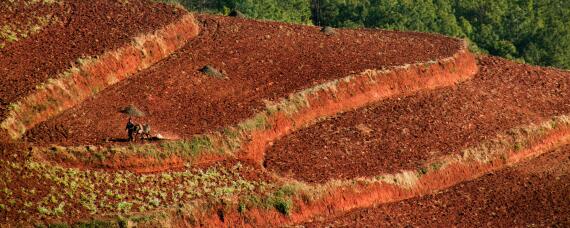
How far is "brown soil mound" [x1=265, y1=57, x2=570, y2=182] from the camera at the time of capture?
185ft

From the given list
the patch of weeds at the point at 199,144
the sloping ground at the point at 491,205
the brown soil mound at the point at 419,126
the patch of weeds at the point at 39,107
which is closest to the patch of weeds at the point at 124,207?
the patch of weeds at the point at 199,144

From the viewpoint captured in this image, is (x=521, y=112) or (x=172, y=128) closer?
(x=172, y=128)

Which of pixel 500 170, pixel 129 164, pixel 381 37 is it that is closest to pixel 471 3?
pixel 381 37

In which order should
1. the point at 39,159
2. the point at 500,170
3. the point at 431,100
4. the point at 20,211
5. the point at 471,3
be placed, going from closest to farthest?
the point at 20,211
the point at 39,159
the point at 500,170
the point at 431,100
the point at 471,3

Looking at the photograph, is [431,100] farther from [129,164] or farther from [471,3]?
[471,3]

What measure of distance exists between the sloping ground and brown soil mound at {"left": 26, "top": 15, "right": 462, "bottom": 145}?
8135mm

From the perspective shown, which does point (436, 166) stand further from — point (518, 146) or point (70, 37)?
point (70, 37)

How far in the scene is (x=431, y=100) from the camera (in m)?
66.0

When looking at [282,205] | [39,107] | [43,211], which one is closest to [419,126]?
[282,205]

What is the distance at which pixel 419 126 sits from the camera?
205 feet

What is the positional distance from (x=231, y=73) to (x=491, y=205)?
15.0m

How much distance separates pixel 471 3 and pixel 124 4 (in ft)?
241

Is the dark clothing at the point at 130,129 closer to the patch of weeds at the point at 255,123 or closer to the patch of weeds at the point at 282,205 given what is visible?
the patch of weeds at the point at 255,123

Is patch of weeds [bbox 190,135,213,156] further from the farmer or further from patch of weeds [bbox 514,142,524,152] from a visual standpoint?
patch of weeds [bbox 514,142,524,152]
